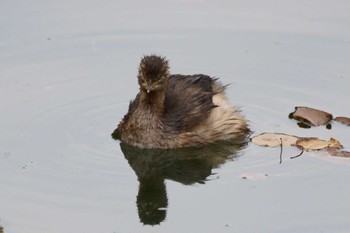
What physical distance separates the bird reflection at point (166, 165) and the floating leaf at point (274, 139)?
224mm

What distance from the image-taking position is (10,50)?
46.0 ft

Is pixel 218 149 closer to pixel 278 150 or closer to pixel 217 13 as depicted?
pixel 278 150

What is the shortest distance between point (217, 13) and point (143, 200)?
5270 millimetres

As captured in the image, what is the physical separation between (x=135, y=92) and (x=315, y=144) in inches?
103

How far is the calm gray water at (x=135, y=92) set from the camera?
33.2 feet

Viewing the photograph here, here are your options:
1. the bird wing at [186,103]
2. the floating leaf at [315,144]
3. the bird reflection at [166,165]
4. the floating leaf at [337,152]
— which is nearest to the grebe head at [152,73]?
the bird wing at [186,103]

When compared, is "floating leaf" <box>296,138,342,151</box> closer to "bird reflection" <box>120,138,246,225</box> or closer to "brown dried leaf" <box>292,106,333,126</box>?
"brown dried leaf" <box>292,106,333,126</box>

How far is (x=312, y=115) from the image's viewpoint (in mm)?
12219

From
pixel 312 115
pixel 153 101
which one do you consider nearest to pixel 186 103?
pixel 153 101

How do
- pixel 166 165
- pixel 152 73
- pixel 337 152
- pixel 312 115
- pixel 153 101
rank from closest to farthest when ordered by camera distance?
pixel 337 152, pixel 166 165, pixel 152 73, pixel 153 101, pixel 312 115

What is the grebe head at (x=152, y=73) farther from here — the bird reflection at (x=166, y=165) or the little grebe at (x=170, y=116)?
the bird reflection at (x=166, y=165)

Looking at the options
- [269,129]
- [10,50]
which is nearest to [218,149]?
[269,129]

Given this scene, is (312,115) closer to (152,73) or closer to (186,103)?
(186,103)

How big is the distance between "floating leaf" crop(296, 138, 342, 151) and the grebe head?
1.66m
